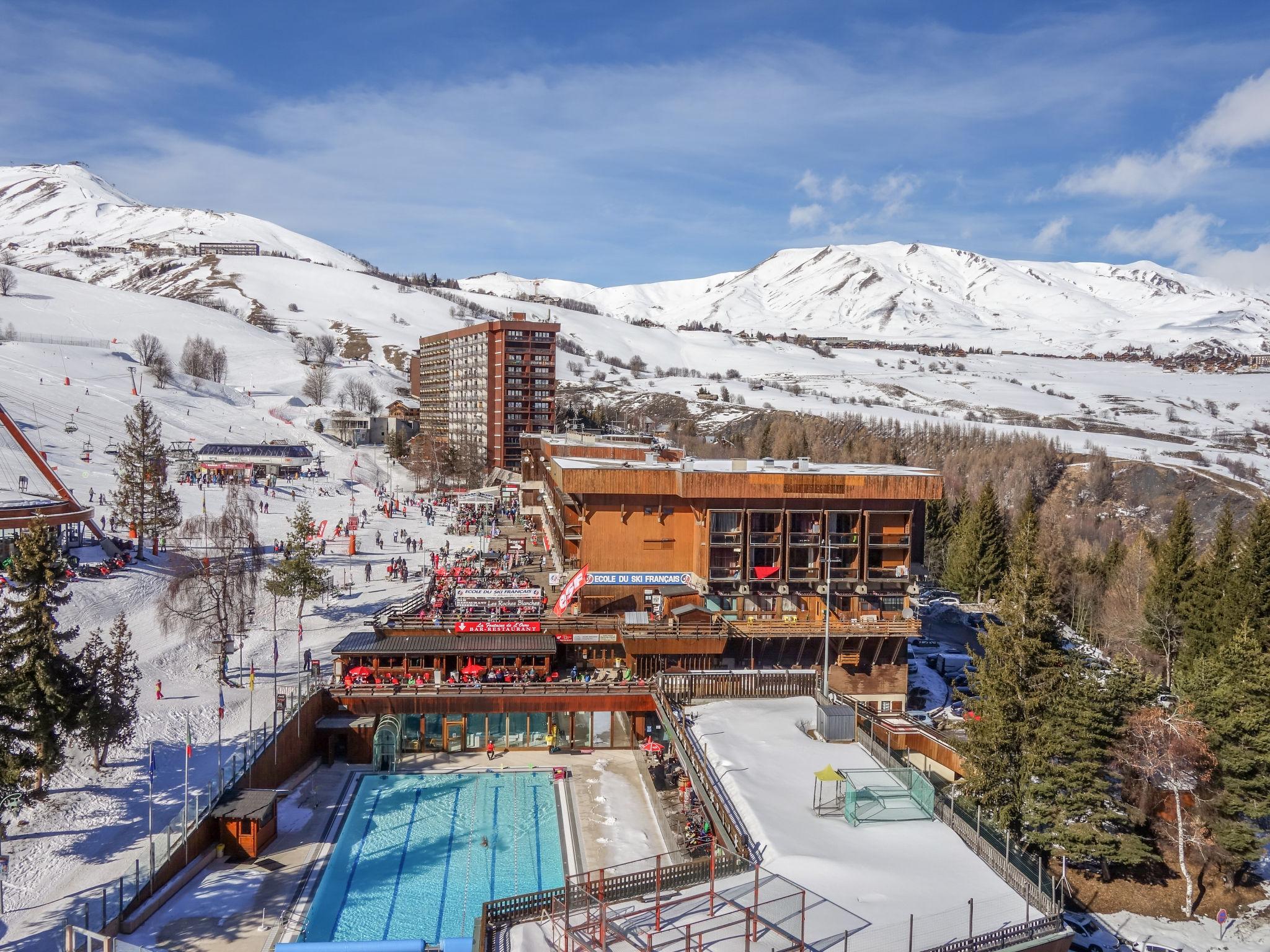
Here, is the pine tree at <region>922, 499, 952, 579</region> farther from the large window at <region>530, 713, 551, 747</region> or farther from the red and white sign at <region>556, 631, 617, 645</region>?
the large window at <region>530, 713, 551, 747</region>

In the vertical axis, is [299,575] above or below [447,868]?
above

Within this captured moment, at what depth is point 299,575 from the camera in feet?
122

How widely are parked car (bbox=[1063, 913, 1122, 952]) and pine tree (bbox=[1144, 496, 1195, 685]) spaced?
24.6 m

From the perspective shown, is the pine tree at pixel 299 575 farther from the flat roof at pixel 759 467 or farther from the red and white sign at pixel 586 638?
the red and white sign at pixel 586 638

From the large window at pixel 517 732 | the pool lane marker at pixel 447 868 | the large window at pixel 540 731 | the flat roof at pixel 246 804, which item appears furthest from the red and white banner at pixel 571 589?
the flat roof at pixel 246 804

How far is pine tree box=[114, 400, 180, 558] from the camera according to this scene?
45.5 m

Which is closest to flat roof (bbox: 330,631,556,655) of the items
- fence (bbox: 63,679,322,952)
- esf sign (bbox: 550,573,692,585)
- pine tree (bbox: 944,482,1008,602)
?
fence (bbox: 63,679,322,952)

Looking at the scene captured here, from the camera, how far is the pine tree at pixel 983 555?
56906mm

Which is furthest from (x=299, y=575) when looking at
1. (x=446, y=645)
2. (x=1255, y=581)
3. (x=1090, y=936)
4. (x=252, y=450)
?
(x=252, y=450)

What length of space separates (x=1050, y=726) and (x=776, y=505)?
13055 millimetres

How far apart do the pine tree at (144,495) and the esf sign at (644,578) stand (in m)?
25.9

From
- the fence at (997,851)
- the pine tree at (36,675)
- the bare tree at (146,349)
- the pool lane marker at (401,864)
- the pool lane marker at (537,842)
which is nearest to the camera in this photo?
the fence at (997,851)

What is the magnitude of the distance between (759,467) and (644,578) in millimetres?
7304

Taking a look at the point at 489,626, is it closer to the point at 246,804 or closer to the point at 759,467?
the point at 246,804
